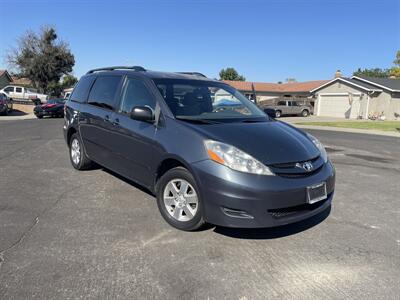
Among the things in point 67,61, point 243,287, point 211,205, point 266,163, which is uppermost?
point 67,61

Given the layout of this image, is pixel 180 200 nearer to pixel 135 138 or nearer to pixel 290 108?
pixel 135 138

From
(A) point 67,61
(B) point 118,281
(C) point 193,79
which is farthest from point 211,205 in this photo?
(A) point 67,61

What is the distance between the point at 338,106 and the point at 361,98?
2845 millimetres

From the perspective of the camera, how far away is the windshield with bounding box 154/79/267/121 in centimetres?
438

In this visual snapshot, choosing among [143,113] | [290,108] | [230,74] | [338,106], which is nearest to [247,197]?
[143,113]

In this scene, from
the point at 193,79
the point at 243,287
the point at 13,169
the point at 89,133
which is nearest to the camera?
the point at 243,287

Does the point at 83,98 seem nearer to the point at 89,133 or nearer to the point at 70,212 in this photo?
the point at 89,133

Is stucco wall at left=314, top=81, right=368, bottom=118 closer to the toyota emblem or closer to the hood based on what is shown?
the hood

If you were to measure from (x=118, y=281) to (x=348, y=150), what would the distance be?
378 inches

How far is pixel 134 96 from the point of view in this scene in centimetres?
477

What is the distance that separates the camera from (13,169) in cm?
671

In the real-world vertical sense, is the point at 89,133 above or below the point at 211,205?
above

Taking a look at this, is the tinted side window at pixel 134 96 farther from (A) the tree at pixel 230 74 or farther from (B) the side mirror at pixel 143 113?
(A) the tree at pixel 230 74

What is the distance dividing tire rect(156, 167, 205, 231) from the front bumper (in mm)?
163
